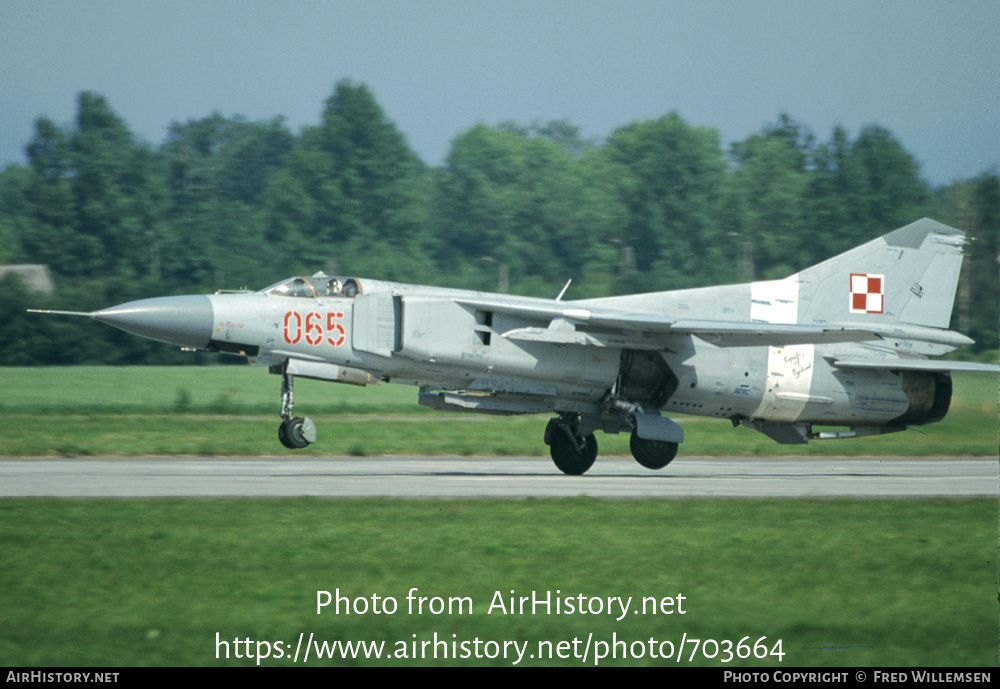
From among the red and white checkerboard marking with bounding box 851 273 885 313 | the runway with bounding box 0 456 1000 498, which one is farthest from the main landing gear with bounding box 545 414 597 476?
the red and white checkerboard marking with bounding box 851 273 885 313

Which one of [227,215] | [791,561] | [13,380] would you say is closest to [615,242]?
[227,215]

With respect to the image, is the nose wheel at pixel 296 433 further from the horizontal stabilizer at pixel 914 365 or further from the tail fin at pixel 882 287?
the horizontal stabilizer at pixel 914 365

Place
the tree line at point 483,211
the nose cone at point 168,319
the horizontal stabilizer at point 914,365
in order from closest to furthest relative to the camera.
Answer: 1. the nose cone at point 168,319
2. the horizontal stabilizer at point 914,365
3. the tree line at point 483,211

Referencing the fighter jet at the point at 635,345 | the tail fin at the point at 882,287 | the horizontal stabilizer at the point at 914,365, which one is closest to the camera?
the fighter jet at the point at 635,345

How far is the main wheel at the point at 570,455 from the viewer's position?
1686 cm

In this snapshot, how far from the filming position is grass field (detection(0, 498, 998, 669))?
6.77 meters

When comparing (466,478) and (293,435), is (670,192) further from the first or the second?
(293,435)

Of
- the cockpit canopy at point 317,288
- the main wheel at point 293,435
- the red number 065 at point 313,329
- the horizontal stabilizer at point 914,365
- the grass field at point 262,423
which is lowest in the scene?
the grass field at point 262,423

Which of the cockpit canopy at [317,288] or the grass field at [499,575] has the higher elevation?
the cockpit canopy at [317,288]

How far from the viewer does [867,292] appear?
17.9 metres

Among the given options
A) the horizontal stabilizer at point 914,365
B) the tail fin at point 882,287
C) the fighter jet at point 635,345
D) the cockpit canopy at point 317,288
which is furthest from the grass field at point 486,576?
the tail fin at point 882,287

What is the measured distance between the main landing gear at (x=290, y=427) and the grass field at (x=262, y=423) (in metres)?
4.41

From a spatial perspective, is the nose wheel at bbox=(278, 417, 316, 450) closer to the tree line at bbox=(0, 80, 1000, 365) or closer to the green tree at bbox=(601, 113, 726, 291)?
the tree line at bbox=(0, 80, 1000, 365)

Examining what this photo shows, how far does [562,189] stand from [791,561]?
61045 millimetres
